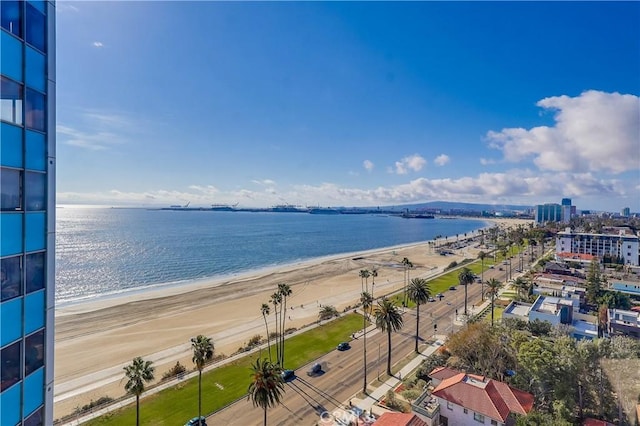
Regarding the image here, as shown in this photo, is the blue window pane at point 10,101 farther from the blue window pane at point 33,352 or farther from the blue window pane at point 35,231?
the blue window pane at point 33,352

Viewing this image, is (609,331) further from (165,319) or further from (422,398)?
(165,319)

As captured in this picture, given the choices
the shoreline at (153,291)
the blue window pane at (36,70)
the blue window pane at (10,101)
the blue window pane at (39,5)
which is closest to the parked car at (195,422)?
the blue window pane at (10,101)

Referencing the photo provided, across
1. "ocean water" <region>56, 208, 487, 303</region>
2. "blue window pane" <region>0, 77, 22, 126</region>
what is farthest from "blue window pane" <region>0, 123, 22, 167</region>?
"ocean water" <region>56, 208, 487, 303</region>

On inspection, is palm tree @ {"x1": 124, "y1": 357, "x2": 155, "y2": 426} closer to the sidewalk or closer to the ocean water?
the sidewalk

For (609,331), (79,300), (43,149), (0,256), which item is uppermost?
(43,149)

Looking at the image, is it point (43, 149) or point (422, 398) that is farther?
point (422, 398)

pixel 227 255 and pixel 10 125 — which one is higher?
pixel 10 125

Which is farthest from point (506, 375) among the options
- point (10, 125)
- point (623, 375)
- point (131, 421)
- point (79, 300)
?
point (79, 300)
